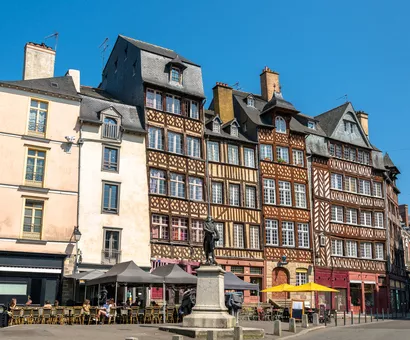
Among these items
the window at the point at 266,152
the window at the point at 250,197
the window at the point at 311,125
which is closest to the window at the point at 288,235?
the window at the point at 250,197

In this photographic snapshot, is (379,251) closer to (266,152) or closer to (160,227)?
(266,152)

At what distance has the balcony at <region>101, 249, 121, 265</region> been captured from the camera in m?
22.9

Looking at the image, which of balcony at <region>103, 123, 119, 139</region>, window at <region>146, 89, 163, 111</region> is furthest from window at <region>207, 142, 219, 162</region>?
balcony at <region>103, 123, 119, 139</region>

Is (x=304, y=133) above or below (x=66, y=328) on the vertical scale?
above

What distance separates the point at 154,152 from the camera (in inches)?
998

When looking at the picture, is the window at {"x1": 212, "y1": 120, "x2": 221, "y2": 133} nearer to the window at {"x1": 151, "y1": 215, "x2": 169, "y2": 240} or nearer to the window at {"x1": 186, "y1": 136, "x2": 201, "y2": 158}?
the window at {"x1": 186, "y1": 136, "x2": 201, "y2": 158}

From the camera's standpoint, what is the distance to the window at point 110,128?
24328 mm

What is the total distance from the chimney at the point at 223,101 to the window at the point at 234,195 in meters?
4.17

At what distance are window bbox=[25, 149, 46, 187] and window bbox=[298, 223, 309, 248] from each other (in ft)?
46.7

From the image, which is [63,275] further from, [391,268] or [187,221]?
[391,268]

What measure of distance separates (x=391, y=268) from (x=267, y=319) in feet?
47.3

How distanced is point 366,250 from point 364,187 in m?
3.96

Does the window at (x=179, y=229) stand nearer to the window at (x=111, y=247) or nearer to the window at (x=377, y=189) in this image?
the window at (x=111, y=247)

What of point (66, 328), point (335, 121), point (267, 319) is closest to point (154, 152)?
point (267, 319)
